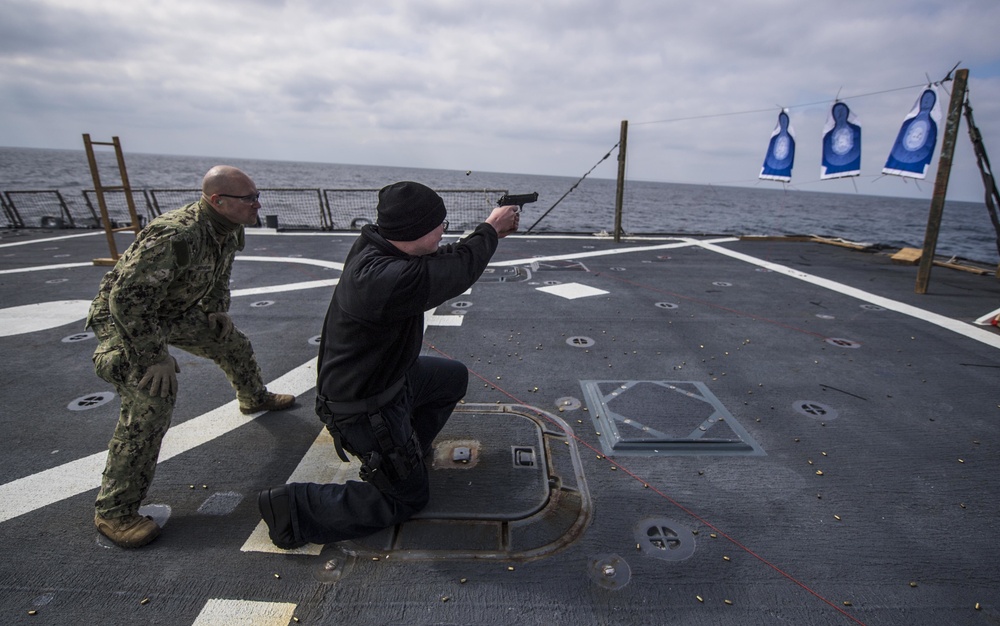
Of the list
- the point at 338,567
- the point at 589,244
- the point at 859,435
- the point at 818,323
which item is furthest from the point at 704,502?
the point at 589,244

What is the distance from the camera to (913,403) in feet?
12.5

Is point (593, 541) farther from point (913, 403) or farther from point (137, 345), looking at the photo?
point (913, 403)

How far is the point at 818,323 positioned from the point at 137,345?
6751mm

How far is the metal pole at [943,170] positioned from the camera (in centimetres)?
673

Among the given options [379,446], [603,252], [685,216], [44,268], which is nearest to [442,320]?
[379,446]

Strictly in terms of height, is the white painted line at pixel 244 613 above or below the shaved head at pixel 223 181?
below

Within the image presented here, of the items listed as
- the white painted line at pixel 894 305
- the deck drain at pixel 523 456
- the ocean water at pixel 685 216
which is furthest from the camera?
the ocean water at pixel 685 216

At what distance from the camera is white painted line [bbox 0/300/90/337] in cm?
542

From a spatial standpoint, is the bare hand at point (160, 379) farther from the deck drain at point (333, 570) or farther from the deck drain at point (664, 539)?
the deck drain at point (664, 539)

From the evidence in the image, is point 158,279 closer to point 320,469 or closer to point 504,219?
point 320,469

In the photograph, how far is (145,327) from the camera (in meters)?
2.31

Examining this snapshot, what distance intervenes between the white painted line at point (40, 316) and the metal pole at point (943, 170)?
11601 millimetres

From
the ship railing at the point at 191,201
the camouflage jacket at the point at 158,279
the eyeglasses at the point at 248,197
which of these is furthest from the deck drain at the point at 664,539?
the ship railing at the point at 191,201

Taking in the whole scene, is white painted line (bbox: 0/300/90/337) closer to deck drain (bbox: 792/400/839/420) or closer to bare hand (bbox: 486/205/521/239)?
bare hand (bbox: 486/205/521/239)
